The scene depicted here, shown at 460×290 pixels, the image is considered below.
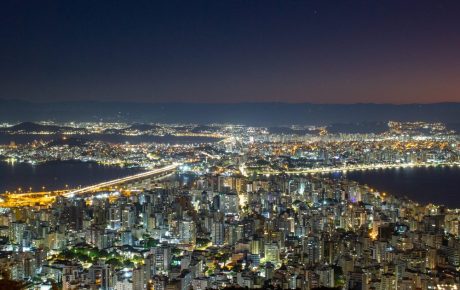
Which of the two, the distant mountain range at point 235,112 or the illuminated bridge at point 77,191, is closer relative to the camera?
the illuminated bridge at point 77,191

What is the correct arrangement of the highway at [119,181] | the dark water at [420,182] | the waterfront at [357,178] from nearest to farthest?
1. the dark water at [420,182]
2. the highway at [119,181]
3. the waterfront at [357,178]

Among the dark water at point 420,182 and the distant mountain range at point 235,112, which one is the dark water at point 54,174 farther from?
the distant mountain range at point 235,112

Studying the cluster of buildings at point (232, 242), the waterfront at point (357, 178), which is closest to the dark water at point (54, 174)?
the waterfront at point (357, 178)

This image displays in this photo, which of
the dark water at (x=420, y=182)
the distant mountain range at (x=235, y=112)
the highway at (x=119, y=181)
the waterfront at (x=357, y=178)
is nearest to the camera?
the dark water at (x=420, y=182)

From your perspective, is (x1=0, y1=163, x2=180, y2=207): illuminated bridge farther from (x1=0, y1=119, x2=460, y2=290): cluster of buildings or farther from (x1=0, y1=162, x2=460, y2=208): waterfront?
(x1=0, y1=162, x2=460, y2=208): waterfront

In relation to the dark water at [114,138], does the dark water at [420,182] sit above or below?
below

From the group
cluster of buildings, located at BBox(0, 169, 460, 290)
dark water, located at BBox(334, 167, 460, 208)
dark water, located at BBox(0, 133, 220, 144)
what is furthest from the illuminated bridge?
dark water, located at BBox(0, 133, 220, 144)
